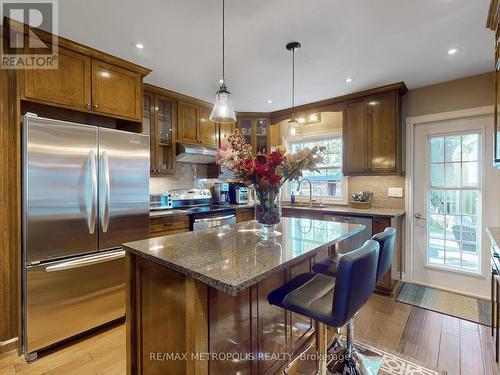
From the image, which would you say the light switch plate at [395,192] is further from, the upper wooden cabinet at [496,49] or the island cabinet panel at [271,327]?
the island cabinet panel at [271,327]

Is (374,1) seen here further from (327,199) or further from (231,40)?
(327,199)

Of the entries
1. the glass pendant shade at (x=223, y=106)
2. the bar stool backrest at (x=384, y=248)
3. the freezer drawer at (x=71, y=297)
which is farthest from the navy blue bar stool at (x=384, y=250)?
the freezer drawer at (x=71, y=297)

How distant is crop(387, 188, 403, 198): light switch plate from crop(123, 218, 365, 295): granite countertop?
184cm

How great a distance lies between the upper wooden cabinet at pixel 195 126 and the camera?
3.63 m

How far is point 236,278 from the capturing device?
979 mm

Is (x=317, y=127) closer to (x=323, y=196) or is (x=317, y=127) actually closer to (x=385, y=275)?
(x=323, y=196)

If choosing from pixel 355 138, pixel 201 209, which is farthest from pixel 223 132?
pixel 355 138

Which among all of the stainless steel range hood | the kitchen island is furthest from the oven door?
the kitchen island

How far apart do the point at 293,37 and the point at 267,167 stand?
130 cm

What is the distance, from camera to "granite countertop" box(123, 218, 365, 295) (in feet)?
3.35

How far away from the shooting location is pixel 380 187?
3602 mm

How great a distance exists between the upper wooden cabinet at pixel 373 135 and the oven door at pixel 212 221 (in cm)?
182

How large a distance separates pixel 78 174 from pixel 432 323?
138 inches

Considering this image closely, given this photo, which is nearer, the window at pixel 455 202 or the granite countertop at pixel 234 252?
→ the granite countertop at pixel 234 252
